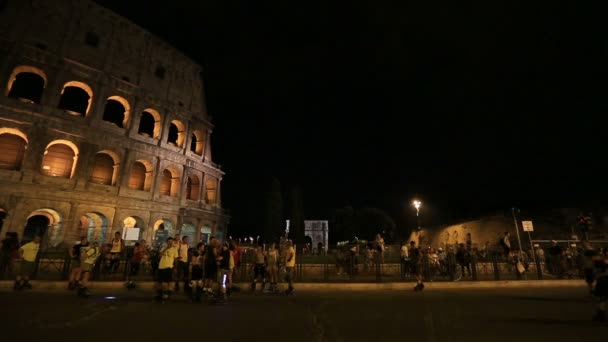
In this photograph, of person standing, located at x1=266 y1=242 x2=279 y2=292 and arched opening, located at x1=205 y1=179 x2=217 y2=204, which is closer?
person standing, located at x1=266 y1=242 x2=279 y2=292

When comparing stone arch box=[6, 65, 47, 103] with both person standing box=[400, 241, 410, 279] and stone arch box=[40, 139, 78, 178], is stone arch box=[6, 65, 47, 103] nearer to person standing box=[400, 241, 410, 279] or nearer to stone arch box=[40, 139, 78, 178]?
stone arch box=[40, 139, 78, 178]

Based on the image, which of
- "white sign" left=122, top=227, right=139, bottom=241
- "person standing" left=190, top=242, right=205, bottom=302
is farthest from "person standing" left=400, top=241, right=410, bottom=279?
"white sign" left=122, top=227, right=139, bottom=241

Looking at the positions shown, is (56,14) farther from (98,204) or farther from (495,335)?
(495,335)

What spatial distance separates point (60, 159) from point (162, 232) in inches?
347

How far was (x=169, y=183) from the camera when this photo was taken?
27.5m

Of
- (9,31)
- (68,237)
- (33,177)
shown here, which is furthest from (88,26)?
(68,237)

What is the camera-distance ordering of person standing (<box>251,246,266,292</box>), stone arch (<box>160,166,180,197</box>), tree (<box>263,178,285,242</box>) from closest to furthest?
person standing (<box>251,246,266,292</box>) → stone arch (<box>160,166,180,197</box>) → tree (<box>263,178,285,242</box>)

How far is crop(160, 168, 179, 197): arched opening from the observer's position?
2662 cm

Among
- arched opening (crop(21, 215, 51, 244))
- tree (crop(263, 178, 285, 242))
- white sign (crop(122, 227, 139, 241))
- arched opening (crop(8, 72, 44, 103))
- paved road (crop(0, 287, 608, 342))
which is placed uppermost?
arched opening (crop(8, 72, 44, 103))

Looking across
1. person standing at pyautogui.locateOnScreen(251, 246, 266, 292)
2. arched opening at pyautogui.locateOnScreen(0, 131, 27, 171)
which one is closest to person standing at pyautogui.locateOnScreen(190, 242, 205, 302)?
person standing at pyautogui.locateOnScreen(251, 246, 266, 292)

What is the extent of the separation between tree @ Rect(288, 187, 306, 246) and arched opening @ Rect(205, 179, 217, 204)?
1182 centimetres

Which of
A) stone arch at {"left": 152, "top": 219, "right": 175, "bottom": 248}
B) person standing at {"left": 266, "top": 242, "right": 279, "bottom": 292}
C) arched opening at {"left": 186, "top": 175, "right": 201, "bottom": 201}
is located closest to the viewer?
person standing at {"left": 266, "top": 242, "right": 279, "bottom": 292}

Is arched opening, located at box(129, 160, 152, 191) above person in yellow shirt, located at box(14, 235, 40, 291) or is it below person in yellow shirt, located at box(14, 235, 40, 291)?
above

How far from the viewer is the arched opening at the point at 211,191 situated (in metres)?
30.7
